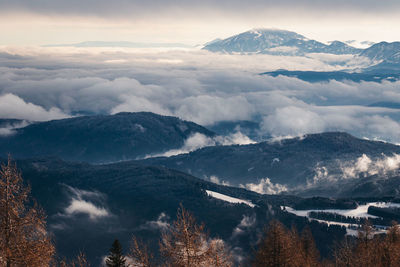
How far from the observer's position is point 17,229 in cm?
4603

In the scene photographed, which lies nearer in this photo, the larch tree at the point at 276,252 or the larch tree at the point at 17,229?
the larch tree at the point at 17,229

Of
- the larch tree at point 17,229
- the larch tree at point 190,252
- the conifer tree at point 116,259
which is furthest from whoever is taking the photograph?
the conifer tree at point 116,259

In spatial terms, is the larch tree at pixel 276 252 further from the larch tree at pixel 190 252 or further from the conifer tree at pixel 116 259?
the larch tree at pixel 190 252

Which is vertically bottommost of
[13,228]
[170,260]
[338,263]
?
[338,263]

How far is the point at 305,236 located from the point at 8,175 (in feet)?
242

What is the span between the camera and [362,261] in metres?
78.6

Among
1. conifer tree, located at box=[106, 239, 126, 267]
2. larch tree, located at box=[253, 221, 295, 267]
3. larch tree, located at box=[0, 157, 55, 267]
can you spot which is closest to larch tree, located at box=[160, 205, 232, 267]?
larch tree, located at box=[0, 157, 55, 267]

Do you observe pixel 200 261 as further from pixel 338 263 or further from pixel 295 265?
pixel 338 263

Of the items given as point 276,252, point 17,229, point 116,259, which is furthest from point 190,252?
point 276,252

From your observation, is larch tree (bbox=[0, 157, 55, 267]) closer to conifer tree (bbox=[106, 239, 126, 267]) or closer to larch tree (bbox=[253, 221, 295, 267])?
conifer tree (bbox=[106, 239, 126, 267])

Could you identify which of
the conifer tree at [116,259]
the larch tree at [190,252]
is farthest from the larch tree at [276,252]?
the larch tree at [190,252]

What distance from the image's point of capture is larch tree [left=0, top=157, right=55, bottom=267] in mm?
45281

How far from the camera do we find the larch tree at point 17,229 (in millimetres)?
45281

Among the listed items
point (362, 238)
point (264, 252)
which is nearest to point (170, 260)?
point (264, 252)
